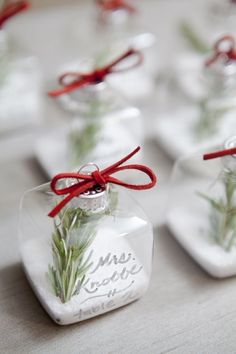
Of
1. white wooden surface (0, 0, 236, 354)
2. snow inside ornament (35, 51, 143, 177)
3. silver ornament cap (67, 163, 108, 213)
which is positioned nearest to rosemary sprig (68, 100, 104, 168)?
snow inside ornament (35, 51, 143, 177)

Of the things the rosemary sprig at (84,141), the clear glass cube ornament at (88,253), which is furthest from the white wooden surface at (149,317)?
the rosemary sprig at (84,141)

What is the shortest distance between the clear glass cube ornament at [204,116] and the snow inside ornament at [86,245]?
271mm

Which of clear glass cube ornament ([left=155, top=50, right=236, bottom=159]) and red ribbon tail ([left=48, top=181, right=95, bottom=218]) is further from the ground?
red ribbon tail ([left=48, top=181, right=95, bottom=218])

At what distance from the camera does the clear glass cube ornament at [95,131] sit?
0.78m

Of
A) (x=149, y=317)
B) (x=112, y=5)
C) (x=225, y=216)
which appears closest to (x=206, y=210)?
(x=225, y=216)

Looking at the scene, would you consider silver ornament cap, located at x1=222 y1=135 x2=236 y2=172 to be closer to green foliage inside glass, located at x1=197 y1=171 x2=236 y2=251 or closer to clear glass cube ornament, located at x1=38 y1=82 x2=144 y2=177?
green foliage inside glass, located at x1=197 y1=171 x2=236 y2=251

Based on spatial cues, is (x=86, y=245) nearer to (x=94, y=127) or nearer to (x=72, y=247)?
(x=72, y=247)

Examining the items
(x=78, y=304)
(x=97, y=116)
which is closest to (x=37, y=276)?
(x=78, y=304)

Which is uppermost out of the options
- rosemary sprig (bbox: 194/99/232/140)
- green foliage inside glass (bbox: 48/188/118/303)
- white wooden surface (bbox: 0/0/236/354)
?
green foliage inside glass (bbox: 48/188/118/303)

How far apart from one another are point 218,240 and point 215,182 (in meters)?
0.07

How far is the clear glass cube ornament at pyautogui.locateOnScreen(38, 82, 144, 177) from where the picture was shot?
0.78 meters

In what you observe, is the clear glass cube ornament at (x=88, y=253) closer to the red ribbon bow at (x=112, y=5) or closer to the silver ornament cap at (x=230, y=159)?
the silver ornament cap at (x=230, y=159)

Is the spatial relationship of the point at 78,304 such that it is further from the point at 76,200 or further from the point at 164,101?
the point at 164,101

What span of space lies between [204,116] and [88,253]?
0.38m
